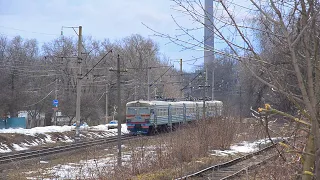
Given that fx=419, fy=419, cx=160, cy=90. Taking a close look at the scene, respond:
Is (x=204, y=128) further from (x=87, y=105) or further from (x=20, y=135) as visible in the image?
(x=87, y=105)

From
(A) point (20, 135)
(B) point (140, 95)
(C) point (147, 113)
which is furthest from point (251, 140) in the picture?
(B) point (140, 95)

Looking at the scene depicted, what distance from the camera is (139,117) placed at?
35469 mm

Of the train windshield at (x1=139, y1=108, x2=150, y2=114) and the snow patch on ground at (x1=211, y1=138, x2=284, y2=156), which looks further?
the train windshield at (x1=139, y1=108, x2=150, y2=114)

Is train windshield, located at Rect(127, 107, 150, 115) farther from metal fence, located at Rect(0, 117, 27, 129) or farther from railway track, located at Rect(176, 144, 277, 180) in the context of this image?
metal fence, located at Rect(0, 117, 27, 129)

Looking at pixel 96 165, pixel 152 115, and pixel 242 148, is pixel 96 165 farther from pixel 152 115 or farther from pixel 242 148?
pixel 152 115

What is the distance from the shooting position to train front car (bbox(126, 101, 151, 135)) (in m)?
34.8

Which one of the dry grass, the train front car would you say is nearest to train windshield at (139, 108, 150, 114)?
the train front car

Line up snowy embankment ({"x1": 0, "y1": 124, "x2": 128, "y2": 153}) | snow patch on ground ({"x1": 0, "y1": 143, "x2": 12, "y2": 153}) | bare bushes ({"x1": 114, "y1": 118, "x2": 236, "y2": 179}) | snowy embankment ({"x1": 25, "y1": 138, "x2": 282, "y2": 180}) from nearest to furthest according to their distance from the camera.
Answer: snowy embankment ({"x1": 25, "y1": 138, "x2": 282, "y2": 180})
bare bushes ({"x1": 114, "y1": 118, "x2": 236, "y2": 179})
snow patch on ground ({"x1": 0, "y1": 143, "x2": 12, "y2": 153})
snowy embankment ({"x1": 0, "y1": 124, "x2": 128, "y2": 153})

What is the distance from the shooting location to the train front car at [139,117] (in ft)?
114

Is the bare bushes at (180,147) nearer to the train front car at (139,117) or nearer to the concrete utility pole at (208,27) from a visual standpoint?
the concrete utility pole at (208,27)

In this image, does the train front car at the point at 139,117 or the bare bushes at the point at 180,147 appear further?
the train front car at the point at 139,117

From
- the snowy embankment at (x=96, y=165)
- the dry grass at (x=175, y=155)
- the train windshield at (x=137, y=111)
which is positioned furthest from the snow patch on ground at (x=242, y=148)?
the train windshield at (x=137, y=111)

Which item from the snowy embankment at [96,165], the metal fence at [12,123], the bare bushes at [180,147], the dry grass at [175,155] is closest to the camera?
the snowy embankment at [96,165]

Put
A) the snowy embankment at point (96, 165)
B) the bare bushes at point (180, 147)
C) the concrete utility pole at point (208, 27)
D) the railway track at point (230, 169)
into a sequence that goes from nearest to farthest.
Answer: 1. the concrete utility pole at point (208, 27)
2. the snowy embankment at point (96, 165)
3. the railway track at point (230, 169)
4. the bare bushes at point (180, 147)
